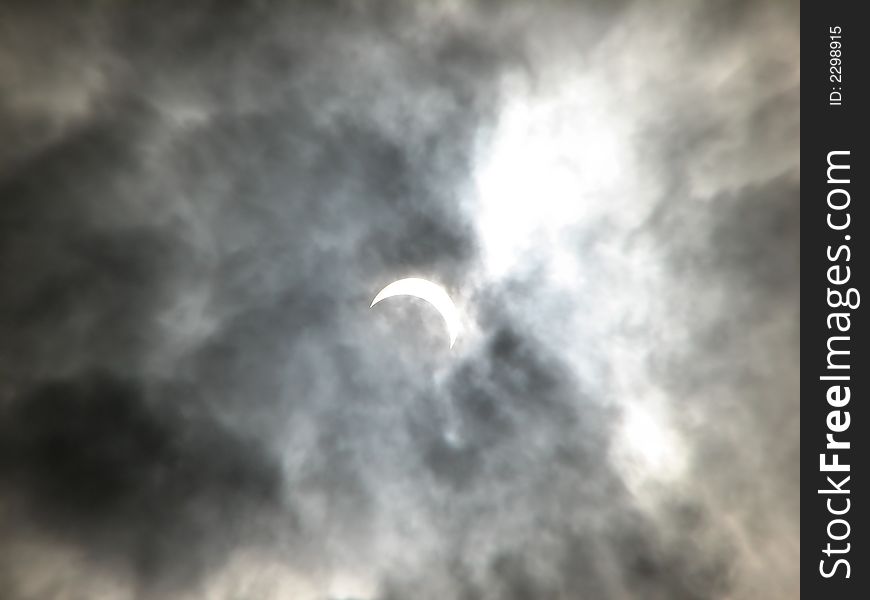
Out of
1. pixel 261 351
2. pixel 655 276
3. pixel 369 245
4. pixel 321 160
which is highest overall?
pixel 321 160

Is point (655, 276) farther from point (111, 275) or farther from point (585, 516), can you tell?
point (111, 275)

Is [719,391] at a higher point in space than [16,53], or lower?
lower
